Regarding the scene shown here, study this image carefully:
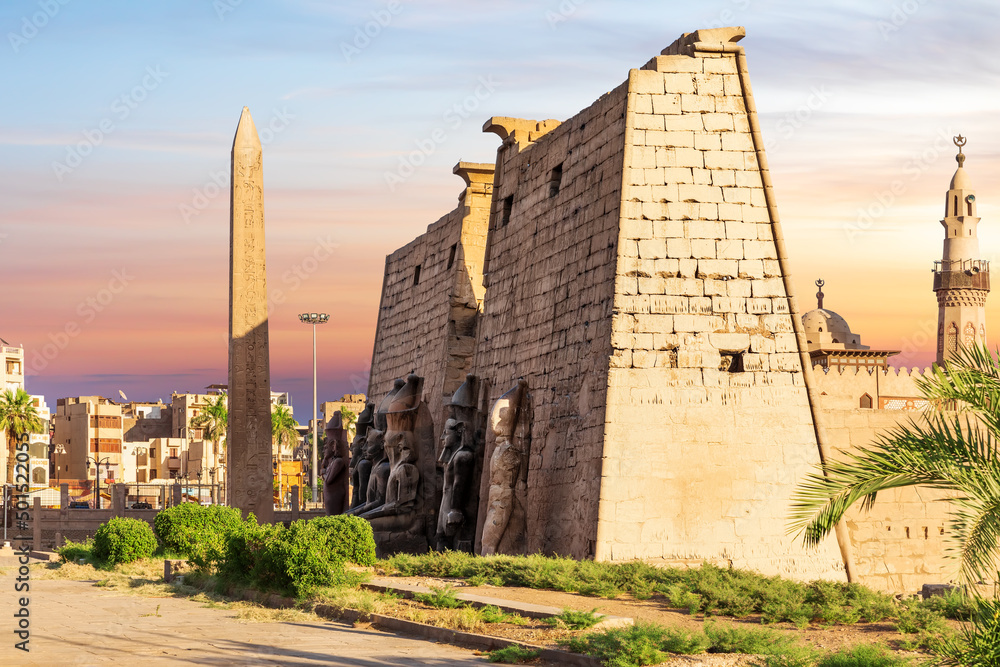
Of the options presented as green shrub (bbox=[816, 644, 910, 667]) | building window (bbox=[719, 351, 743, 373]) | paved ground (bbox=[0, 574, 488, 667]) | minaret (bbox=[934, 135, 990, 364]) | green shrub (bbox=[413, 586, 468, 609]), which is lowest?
paved ground (bbox=[0, 574, 488, 667])

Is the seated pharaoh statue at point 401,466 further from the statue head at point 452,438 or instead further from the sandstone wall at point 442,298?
the statue head at point 452,438

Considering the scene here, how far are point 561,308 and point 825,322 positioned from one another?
27917 millimetres

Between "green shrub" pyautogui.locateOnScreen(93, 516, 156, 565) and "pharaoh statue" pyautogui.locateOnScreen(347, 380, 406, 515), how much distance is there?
431cm

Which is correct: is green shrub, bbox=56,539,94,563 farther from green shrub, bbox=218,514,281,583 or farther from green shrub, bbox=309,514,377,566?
green shrub, bbox=309,514,377,566

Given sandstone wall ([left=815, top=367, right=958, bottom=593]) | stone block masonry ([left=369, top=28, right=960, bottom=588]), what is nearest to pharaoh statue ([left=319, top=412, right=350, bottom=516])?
stone block masonry ([left=369, top=28, right=960, bottom=588])

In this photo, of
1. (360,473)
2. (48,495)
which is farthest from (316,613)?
(48,495)

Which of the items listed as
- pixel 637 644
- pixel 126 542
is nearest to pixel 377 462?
pixel 126 542

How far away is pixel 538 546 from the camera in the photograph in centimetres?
1569

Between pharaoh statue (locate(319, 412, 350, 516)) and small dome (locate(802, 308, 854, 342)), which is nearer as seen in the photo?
pharaoh statue (locate(319, 412, 350, 516))

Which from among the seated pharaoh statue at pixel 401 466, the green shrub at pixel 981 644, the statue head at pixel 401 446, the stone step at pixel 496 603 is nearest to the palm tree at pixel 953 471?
the green shrub at pixel 981 644

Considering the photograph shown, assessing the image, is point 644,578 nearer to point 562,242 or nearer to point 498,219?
point 562,242

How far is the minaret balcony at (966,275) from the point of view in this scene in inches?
2249

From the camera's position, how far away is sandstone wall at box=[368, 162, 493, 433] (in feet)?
73.7

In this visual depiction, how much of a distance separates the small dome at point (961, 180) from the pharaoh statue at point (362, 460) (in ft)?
138
